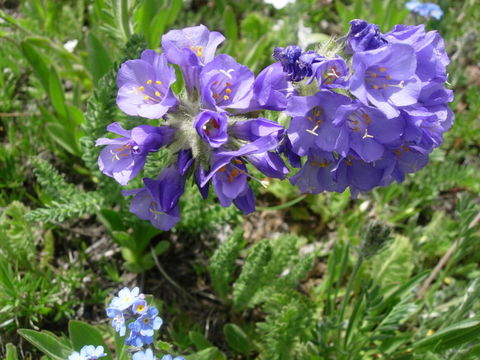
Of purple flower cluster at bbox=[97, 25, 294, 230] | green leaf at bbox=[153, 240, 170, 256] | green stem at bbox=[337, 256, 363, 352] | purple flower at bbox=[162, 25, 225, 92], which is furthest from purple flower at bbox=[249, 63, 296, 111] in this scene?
green leaf at bbox=[153, 240, 170, 256]

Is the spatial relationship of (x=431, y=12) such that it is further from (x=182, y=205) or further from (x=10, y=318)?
(x=10, y=318)

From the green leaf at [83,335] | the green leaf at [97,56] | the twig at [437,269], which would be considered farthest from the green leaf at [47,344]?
the twig at [437,269]

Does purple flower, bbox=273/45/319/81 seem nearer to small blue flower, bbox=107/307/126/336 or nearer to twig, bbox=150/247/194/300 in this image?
small blue flower, bbox=107/307/126/336

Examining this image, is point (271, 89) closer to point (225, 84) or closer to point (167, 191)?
point (225, 84)

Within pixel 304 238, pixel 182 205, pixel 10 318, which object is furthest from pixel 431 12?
pixel 10 318

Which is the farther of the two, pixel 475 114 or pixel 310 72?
pixel 475 114

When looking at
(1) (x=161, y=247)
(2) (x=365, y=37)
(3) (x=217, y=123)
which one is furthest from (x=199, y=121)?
(1) (x=161, y=247)
